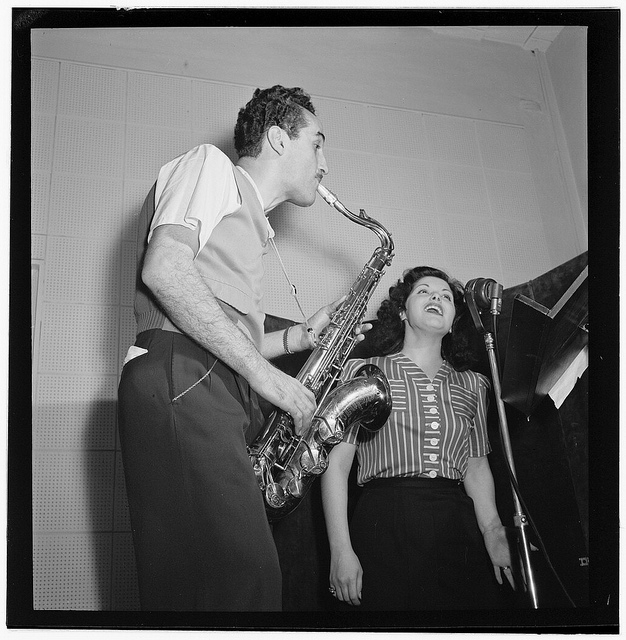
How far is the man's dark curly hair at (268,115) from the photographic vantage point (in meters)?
2.54

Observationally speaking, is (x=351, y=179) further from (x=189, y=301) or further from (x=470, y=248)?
(x=189, y=301)

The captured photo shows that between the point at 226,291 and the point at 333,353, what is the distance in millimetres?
516

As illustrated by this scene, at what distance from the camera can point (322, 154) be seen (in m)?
2.63

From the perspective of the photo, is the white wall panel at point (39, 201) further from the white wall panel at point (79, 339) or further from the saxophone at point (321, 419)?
the saxophone at point (321, 419)

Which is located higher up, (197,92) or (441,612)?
(197,92)

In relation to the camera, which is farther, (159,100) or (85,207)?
(159,100)

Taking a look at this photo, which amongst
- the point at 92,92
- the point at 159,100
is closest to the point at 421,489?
the point at 159,100

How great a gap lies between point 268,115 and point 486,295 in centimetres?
99

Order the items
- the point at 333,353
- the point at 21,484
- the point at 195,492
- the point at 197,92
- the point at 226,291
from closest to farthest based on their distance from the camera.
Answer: the point at 195,492 → the point at 226,291 → the point at 21,484 → the point at 333,353 → the point at 197,92

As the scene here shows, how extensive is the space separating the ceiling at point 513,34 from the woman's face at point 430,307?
0.98m

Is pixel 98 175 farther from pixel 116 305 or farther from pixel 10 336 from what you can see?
pixel 10 336

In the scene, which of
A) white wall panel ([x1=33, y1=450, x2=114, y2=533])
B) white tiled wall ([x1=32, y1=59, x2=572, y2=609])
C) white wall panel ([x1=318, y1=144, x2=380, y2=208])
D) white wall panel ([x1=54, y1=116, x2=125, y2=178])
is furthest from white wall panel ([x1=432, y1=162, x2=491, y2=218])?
white wall panel ([x1=33, y1=450, x2=114, y2=533])

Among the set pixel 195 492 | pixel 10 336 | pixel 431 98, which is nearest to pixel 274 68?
pixel 431 98

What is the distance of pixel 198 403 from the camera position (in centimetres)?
205
